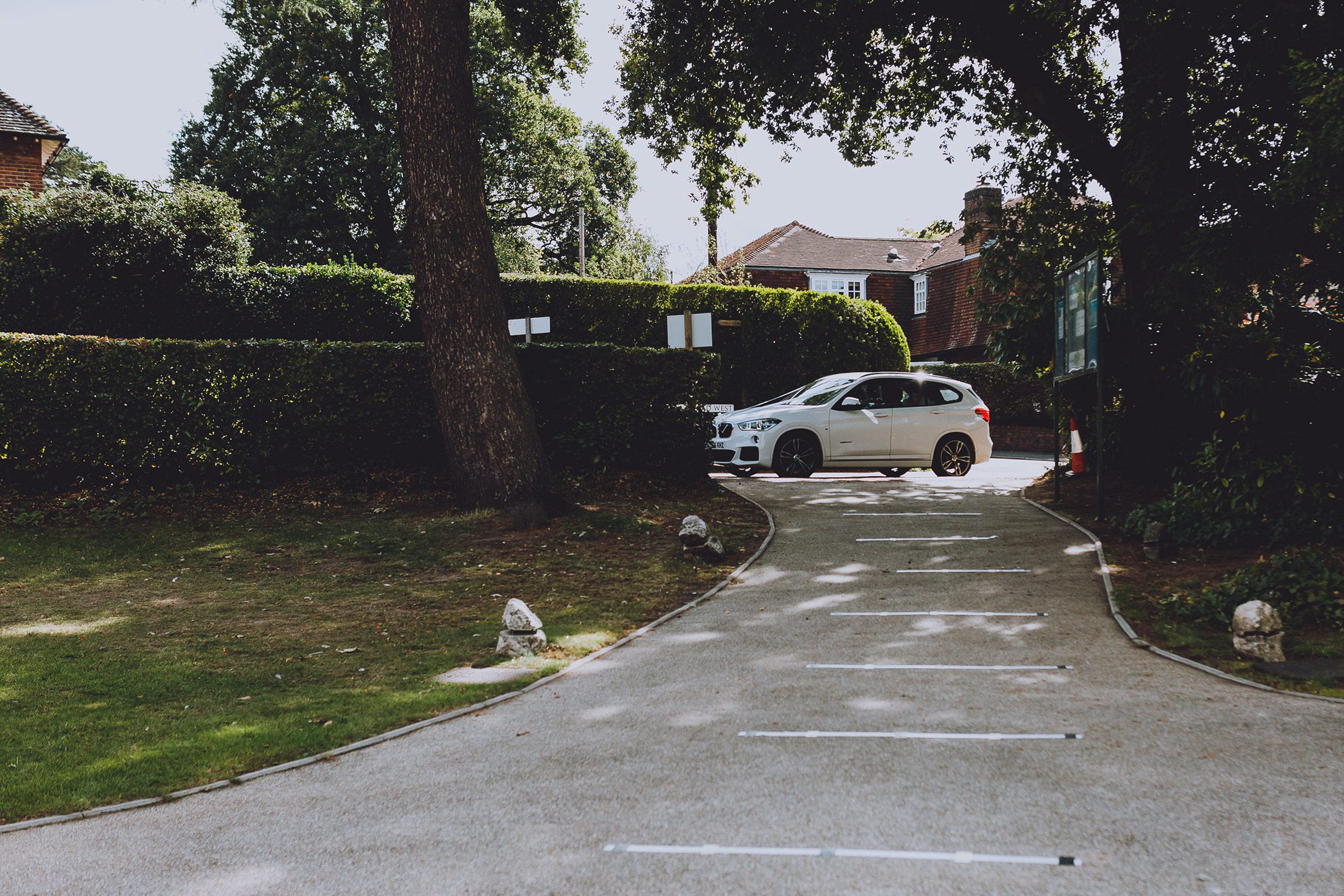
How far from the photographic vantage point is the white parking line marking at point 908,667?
244 inches

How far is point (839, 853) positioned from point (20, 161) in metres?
29.9

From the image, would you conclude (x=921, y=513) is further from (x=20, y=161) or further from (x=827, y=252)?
(x=827, y=252)

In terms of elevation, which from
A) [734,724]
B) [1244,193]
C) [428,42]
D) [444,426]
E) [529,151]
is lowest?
[734,724]

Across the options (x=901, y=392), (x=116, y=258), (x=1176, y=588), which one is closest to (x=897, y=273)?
→ (x=901, y=392)

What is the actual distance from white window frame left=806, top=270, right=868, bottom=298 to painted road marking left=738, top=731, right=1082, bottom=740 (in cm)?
3927

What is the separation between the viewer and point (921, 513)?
12.2 meters

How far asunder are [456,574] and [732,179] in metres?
12.4

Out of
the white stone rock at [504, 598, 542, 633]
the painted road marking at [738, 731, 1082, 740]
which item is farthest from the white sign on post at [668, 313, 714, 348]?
the painted road marking at [738, 731, 1082, 740]

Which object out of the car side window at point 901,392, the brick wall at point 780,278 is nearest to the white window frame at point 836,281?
the brick wall at point 780,278

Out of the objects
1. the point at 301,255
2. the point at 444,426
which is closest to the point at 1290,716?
the point at 444,426

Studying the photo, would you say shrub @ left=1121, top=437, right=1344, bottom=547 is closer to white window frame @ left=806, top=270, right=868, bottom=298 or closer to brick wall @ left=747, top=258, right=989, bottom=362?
brick wall @ left=747, top=258, right=989, bottom=362

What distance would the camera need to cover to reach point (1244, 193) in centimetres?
971

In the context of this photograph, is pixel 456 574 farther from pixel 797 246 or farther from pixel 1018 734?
pixel 797 246

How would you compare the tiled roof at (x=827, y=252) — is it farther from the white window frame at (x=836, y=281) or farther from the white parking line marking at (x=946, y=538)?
the white parking line marking at (x=946, y=538)
